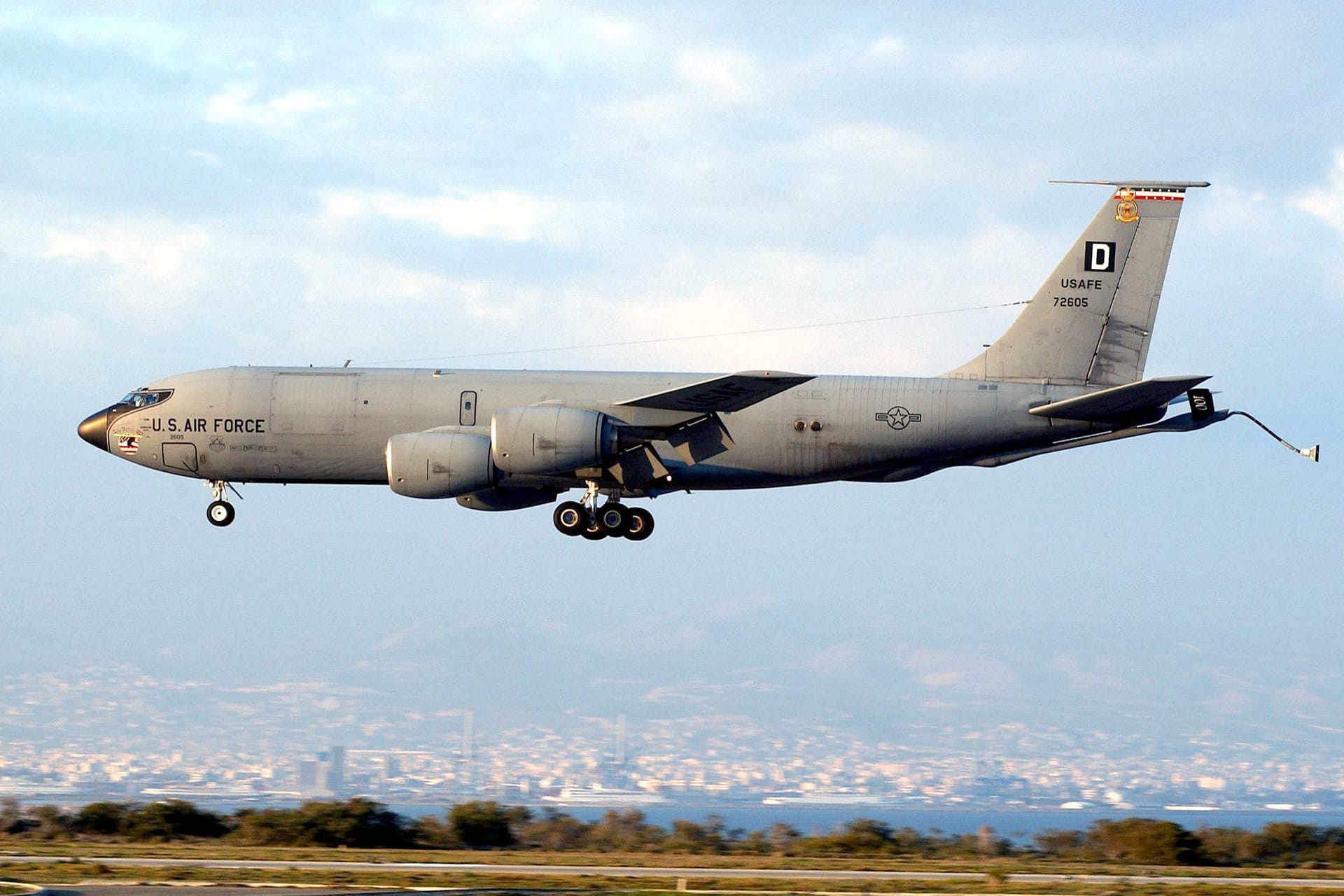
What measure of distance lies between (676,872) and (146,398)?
22.8 meters

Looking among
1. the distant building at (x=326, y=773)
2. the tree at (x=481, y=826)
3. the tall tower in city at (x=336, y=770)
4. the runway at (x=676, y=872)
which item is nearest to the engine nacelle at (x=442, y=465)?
the tree at (x=481, y=826)

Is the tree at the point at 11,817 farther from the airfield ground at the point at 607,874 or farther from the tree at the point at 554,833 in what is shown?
the tree at the point at 554,833

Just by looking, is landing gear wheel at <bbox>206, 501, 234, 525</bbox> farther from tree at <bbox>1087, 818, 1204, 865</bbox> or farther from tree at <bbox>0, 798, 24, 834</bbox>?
tree at <bbox>1087, 818, 1204, 865</bbox>

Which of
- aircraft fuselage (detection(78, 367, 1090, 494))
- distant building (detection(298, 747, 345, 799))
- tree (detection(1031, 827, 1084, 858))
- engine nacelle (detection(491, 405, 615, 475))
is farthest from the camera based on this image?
distant building (detection(298, 747, 345, 799))

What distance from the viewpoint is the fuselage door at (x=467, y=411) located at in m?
42.1

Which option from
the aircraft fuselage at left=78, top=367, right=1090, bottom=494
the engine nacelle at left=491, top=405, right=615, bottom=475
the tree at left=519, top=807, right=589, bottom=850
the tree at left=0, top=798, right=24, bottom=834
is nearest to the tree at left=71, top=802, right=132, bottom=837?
the tree at left=0, top=798, right=24, bottom=834

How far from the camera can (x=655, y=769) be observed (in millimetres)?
186500

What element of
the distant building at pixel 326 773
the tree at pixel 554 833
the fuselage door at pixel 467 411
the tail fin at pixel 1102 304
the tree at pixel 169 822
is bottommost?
the tree at pixel 554 833

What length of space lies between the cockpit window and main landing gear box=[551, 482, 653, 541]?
38.4 feet

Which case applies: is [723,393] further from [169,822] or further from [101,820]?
[101,820]

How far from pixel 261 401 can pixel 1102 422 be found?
22.7 metres

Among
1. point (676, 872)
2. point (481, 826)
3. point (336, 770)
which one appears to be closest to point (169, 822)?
point (481, 826)

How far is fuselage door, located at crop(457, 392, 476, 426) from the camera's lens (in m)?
42.1

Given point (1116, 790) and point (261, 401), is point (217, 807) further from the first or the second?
point (1116, 790)
